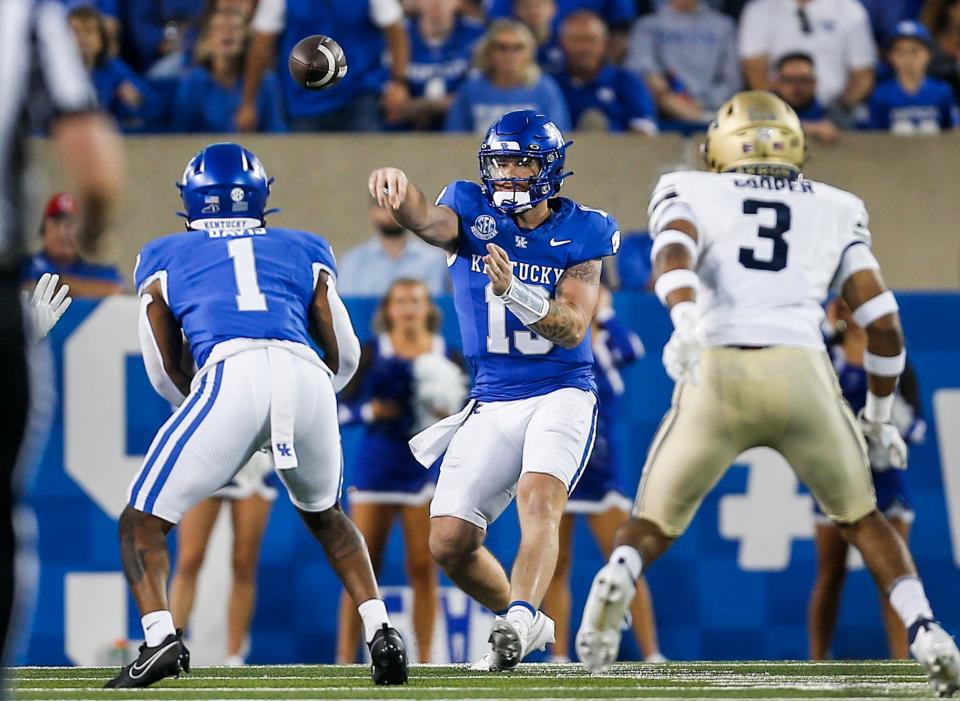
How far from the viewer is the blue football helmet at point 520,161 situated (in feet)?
17.2

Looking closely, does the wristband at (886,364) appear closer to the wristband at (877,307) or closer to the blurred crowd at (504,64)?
the wristband at (877,307)

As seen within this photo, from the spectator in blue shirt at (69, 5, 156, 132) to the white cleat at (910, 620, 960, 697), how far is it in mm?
5541

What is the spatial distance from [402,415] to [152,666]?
2.70 metres

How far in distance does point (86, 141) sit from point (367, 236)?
5552mm

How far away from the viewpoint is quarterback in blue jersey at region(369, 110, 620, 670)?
5.04 meters

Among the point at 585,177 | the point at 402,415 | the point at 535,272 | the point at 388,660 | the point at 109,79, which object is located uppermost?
the point at 109,79

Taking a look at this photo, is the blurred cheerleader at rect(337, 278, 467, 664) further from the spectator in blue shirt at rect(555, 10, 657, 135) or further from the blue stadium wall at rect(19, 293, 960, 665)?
the spectator in blue shirt at rect(555, 10, 657, 135)

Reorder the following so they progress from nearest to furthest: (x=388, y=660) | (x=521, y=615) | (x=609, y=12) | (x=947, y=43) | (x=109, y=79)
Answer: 1. (x=388, y=660)
2. (x=521, y=615)
3. (x=109, y=79)
4. (x=609, y=12)
5. (x=947, y=43)

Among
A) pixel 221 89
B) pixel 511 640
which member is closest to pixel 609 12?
pixel 221 89

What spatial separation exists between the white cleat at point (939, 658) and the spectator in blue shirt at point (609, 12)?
A: 17.7 ft

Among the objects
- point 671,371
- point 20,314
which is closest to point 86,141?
point 20,314

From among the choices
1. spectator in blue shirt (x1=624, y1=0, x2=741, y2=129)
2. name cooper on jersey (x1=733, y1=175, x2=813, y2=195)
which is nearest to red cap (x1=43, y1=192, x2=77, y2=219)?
spectator in blue shirt (x1=624, y1=0, x2=741, y2=129)

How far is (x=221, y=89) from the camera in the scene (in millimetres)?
8492

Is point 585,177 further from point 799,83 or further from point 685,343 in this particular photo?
point 685,343
